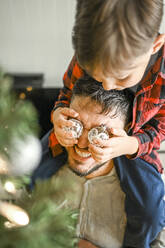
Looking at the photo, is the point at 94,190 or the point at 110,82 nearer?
the point at 110,82

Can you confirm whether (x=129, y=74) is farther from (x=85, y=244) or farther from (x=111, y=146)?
(x=85, y=244)

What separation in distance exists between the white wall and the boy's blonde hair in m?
0.62

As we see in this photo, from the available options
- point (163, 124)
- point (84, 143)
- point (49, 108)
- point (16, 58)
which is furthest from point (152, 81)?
point (16, 58)

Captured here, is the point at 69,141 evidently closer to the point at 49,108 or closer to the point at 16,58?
the point at 49,108

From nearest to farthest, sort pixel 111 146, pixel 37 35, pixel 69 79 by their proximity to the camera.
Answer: pixel 111 146, pixel 69 79, pixel 37 35

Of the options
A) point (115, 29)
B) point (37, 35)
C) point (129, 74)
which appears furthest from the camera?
point (37, 35)

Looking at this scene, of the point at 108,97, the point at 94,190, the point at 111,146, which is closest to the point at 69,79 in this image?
the point at 108,97

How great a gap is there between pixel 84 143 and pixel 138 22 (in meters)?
0.47

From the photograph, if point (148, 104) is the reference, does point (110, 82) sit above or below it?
above

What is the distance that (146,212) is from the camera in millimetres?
917

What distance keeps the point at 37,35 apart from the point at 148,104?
651mm

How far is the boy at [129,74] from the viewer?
0.42m

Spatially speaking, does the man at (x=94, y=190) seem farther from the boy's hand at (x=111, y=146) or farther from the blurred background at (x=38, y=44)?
the blurred background at (x=38, y=44)

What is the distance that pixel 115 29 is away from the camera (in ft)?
1.38
